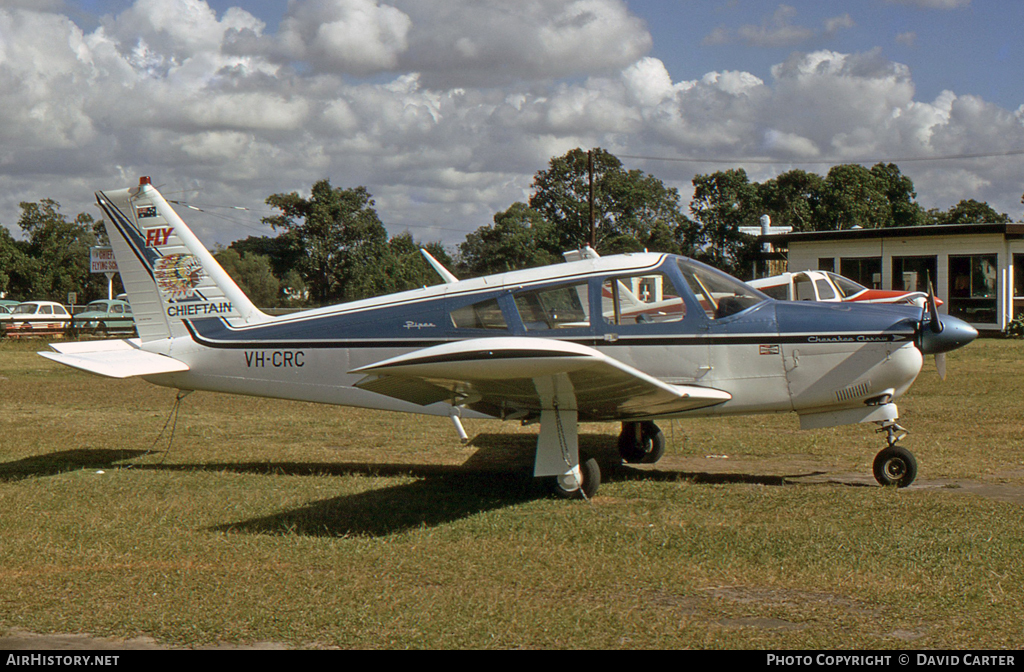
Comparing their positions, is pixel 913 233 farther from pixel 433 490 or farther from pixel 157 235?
pixel 157 235

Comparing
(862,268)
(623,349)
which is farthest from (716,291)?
(862,268)

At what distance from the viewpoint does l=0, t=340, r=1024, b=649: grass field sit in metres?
4.54

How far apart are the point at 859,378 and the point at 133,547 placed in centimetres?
615

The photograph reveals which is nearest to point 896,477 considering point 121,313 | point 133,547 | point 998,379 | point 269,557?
point 269,557

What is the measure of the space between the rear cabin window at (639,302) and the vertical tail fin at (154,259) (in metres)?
3.99

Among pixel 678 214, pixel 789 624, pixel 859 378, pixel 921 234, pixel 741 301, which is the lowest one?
pixel 789 624

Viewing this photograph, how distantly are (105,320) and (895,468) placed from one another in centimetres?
3446

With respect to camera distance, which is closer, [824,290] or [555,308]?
[555,308]

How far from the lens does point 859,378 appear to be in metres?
7.66

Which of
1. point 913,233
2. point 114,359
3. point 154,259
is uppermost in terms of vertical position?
point 913,233

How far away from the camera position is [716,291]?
26.1ft

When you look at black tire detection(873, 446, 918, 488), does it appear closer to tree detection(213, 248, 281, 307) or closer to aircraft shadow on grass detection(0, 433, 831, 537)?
aircraft shadow on grass detection(0, 433, 831, 537)
